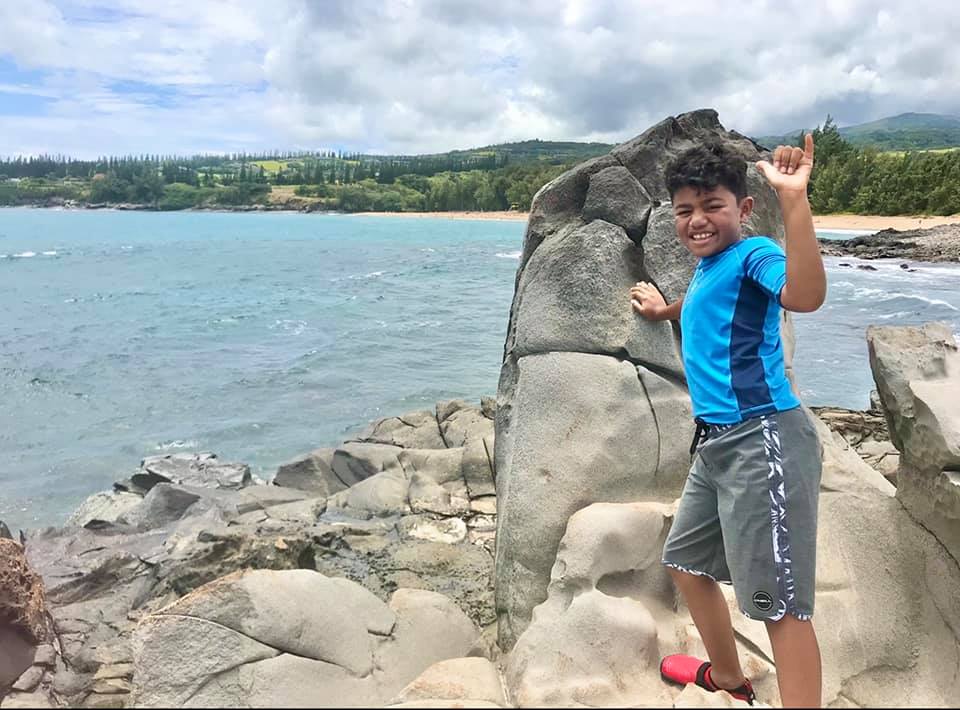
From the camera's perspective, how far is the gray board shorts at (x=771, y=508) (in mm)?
2639

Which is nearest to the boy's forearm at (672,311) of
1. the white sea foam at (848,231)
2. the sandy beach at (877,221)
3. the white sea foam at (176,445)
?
the white sea foam at (176,445)

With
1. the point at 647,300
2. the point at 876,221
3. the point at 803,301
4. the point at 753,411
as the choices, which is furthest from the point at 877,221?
the point at 803,301

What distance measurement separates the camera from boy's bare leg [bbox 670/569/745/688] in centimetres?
304

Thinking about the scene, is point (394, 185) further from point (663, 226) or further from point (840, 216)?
point (663, 226)

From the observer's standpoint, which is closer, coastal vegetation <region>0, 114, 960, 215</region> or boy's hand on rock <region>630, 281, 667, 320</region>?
boy's hand on rock <region>630, 281, 667, 320</region>

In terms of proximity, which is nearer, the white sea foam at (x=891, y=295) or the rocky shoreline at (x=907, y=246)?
the white sea foam at (x=891, y=295)

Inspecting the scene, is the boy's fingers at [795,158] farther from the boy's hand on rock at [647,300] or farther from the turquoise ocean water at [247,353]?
the turquoise ocean water at [247,353]

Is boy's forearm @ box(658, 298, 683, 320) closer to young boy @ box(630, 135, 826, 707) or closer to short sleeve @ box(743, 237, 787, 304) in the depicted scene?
young boy @ box(630, 135, 826, 707)

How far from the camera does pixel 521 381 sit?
458 centimetres

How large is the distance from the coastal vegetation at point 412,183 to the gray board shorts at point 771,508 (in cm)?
5737

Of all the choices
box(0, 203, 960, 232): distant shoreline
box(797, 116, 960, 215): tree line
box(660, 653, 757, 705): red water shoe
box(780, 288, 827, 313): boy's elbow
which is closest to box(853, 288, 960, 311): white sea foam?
box(0, 203, 960, 232): distant shoreline

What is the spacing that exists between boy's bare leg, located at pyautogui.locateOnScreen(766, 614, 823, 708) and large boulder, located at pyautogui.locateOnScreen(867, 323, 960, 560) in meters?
1.48

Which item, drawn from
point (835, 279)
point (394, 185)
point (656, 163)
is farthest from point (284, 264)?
point (394, 185)

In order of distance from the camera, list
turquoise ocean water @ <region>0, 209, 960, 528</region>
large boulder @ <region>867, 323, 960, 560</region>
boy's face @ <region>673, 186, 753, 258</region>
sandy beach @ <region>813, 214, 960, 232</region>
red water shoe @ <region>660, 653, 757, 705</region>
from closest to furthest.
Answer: boy's face @ <region>673, 186, 753, 258</region> < red water shoe @ <region>660, 653, 757, 705</region> < large boulder @ <region>867, 323, 960, 560</region> < turquoise ocean water @ <region>0, 209, 960, 528</region> < sandy beach @ <region>813, 214, 960, 232</region>
